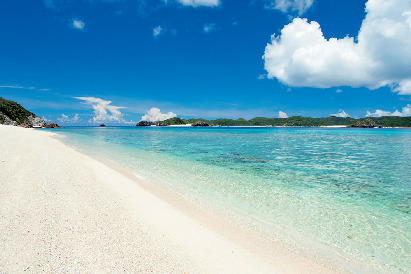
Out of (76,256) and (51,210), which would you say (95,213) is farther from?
(76,256)

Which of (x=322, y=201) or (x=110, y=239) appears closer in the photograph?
(x=110, y=239)

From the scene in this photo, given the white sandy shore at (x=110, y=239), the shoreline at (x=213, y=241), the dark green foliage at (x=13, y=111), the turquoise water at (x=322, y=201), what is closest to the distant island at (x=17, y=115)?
the dark green foliage at (x=13, y=111)

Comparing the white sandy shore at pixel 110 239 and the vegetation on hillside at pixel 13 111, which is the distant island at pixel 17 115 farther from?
the white sandy shore at pixel 110 239

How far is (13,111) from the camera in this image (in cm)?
11275

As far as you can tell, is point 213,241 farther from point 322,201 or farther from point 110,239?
point 322,201

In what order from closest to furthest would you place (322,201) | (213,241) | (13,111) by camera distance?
(213,241) → (322,201) → (13,111)

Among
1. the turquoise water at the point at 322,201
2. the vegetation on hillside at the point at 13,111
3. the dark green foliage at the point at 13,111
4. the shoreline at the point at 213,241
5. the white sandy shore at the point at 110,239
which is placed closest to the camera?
the white sandy shore at the point at 110,239

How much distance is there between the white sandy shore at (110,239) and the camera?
4.19 metres

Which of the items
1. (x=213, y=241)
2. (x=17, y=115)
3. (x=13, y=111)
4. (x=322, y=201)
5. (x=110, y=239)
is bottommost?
(x=322, y=201)

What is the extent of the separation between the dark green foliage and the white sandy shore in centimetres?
13754

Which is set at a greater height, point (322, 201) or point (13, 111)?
point (13, 111)

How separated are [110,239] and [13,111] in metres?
153

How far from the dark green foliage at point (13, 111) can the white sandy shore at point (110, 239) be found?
5415 inches

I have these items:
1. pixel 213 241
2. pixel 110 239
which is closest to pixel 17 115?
pixel 110 239
